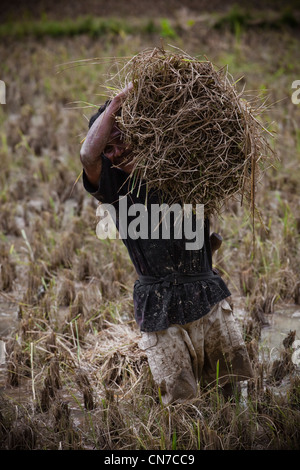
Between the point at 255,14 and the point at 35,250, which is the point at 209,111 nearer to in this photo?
the point at 35,250

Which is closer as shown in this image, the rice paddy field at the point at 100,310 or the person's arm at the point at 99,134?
the person's arm at the point at 99,134

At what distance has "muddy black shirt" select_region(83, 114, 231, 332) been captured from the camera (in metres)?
2.50

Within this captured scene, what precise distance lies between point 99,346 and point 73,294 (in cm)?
67

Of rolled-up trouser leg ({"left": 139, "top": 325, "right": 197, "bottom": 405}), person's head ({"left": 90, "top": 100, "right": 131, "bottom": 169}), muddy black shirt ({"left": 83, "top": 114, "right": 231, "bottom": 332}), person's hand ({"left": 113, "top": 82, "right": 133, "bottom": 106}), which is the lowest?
rolled-up trouser leg ({"left": 139, "top": 325, "right": 197, "bottom": 405})

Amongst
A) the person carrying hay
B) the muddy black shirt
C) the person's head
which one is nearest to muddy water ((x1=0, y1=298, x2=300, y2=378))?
the person carrying hay

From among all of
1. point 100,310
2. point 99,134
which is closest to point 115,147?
point 99,134

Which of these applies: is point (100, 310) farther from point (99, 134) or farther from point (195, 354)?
point (99, 134)

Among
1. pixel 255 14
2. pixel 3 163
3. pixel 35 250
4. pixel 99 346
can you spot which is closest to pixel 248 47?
pixel 255 14

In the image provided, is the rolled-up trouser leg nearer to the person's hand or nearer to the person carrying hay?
the person carrying hay

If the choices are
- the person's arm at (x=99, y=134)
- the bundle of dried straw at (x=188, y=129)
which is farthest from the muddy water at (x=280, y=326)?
the person's arm at (x=99, y=134)

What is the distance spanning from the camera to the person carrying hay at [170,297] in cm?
248

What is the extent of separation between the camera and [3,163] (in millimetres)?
6125

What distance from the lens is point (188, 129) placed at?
7.58ft

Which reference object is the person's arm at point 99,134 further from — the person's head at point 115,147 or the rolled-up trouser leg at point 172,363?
the rolled-up trouser leg at point 172,363
